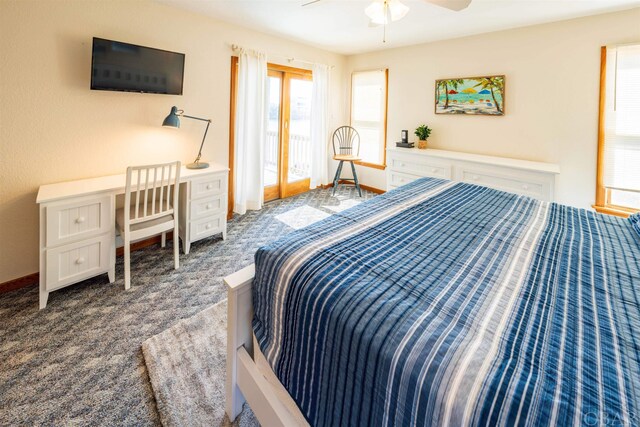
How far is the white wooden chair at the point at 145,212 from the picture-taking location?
2.42 m

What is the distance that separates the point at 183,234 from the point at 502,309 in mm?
2848

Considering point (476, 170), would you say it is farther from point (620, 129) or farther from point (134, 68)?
point (134, 68)

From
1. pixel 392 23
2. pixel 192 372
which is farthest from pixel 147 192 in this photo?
pixel 392 23

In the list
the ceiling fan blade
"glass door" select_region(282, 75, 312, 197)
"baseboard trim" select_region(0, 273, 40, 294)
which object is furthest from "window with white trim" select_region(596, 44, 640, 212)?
"baseboard trim" select_region(0, 273, 40, 294)

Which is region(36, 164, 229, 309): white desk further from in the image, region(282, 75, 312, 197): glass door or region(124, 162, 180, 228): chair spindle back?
region(282, 75, 312, 197): glass door

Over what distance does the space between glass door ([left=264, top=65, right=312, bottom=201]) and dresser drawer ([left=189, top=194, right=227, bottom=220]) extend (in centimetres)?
141

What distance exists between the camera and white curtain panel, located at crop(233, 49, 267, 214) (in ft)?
12.7

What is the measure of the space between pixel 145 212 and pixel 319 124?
3188mm

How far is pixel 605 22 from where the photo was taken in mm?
3027

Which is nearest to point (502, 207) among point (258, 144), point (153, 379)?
Result: point (153, 379)

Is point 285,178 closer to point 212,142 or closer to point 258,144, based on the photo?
point 258,144

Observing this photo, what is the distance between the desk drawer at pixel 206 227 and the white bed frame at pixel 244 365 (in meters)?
1.96

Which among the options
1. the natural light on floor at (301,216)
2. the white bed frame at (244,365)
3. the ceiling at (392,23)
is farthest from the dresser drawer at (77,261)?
the ceiling at (392,23)

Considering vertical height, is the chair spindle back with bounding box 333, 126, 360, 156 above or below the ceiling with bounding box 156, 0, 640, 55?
below
